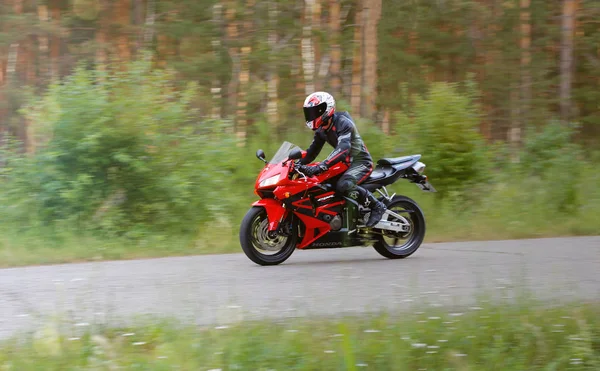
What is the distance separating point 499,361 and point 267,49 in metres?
19.5

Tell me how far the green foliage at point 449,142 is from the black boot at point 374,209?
5377 mm

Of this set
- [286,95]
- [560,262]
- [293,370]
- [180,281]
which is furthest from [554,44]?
[293,370]

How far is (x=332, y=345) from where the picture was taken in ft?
17.6

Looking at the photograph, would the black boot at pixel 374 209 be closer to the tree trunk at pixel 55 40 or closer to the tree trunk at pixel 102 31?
the tree trunk at pixel 102 31

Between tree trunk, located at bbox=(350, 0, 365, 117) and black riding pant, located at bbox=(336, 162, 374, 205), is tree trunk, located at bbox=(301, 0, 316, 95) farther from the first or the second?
black riding pant, located at bbox=(336, 162, 374, 205)

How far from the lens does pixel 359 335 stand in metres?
5.58

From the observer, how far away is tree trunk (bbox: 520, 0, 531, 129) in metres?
28.5

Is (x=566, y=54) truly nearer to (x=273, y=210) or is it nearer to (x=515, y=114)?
(x=515, y=114)

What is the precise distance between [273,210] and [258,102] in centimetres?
1713

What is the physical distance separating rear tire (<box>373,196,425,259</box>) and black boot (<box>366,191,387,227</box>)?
0.77ft

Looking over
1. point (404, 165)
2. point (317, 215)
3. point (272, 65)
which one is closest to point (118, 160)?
point (317, 215)

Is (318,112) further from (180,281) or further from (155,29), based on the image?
(155,29)

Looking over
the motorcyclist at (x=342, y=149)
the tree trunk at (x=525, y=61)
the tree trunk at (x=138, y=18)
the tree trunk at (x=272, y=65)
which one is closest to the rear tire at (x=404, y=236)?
the motorcyclist at (x=342, y=149)

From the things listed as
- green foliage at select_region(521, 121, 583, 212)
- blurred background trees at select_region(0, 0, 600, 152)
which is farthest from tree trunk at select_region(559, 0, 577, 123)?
green foliage at select_region(521, 121, 583, 212)
